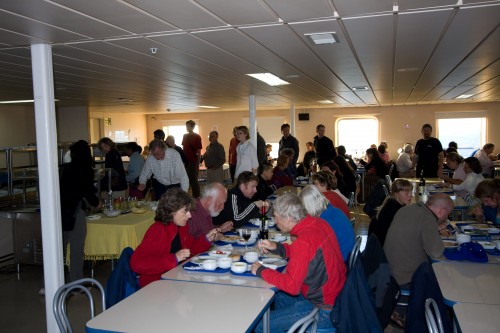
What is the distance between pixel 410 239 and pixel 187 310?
68.4 inches

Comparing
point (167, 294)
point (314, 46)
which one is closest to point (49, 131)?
point (167, 294)

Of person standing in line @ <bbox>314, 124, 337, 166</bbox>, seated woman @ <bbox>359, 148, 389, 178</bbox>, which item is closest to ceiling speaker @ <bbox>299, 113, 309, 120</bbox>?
person standing in line @ <bbox>314, 124, 337, 166</bbox>

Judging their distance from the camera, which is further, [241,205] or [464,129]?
[464,129]

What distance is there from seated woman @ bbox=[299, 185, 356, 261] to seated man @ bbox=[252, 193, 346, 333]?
0.38 m

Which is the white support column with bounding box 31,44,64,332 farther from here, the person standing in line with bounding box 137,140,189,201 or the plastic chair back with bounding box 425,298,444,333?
the plastic chair back with bounding box 425,298,444,333

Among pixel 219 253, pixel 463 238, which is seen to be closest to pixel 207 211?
pixel 219 253

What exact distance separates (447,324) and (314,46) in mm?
2508

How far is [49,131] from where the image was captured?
11.2 feet

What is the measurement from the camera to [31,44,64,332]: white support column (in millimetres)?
3389

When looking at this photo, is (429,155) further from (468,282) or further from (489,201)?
(468,282)

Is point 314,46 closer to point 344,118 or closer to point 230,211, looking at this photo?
point 230,211

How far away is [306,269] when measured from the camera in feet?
7.64

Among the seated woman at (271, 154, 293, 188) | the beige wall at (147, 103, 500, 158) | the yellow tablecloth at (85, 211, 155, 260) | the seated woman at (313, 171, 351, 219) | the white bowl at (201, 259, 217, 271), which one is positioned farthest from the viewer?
the beige wall at (147, 103, 500, 158)

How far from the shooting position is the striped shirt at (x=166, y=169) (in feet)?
18.5
